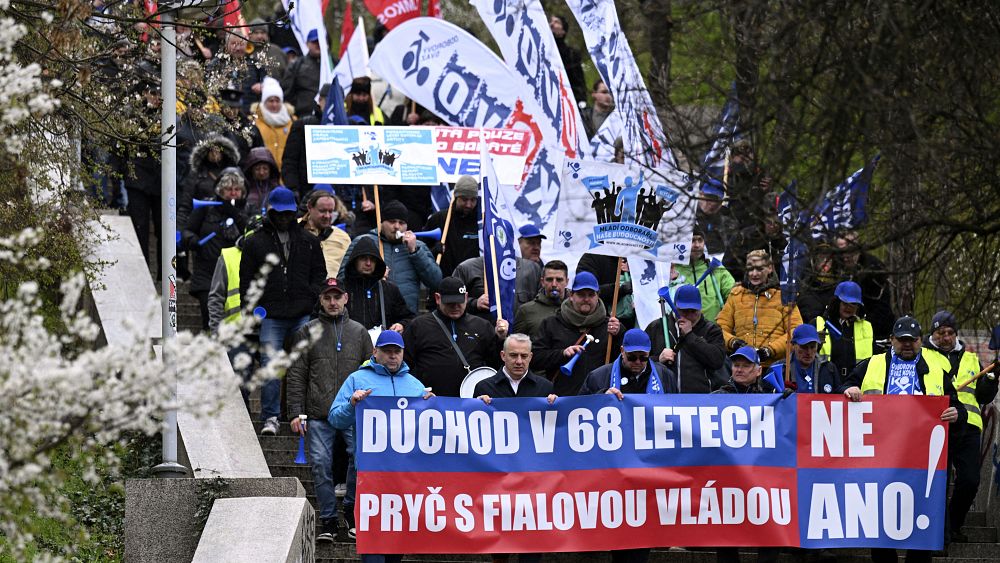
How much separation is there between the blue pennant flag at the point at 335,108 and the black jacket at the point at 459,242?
7.60 ft

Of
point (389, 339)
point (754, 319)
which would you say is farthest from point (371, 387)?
point (754, 319)

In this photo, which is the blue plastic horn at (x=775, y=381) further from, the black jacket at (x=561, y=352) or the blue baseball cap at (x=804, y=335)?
the black jacket at (x=561, y=352)

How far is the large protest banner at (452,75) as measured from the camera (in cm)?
1941

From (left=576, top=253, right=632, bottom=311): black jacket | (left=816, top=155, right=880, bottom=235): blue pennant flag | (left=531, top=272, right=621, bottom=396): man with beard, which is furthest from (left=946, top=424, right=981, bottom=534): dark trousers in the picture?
(left=816, top=155, right=880, bottom=235): blue pennant flag

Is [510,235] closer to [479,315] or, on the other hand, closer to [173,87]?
[479,315]

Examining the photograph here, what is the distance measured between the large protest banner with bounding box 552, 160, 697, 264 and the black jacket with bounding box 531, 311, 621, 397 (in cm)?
96

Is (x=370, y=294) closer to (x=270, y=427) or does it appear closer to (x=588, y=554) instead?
(x=270, y=427)

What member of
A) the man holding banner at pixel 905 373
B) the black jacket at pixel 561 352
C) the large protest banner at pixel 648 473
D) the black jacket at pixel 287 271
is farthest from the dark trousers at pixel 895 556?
the black jacket at pixel 287 271

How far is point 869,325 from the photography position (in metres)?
15.6

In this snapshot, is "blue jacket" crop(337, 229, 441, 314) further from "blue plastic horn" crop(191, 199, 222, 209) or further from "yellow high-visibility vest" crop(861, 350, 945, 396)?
"yellow high-visibility vest" crop(861, 350, 945, 396)

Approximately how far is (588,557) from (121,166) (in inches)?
300

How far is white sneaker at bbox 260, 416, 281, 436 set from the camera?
14.8 meters

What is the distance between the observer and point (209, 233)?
1755 cm

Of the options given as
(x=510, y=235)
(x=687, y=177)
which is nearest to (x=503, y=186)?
(x=510, y=235)
